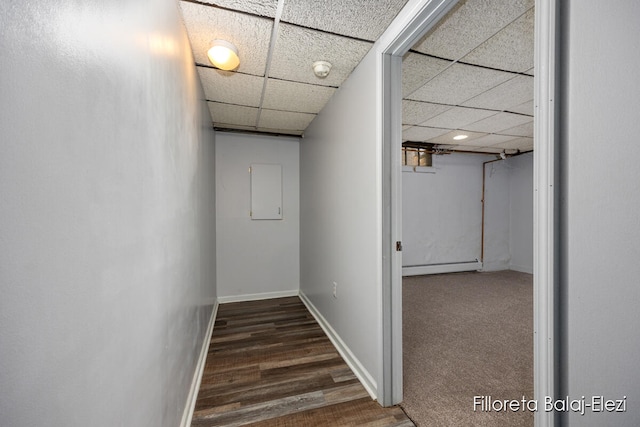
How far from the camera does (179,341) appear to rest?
4.49ft

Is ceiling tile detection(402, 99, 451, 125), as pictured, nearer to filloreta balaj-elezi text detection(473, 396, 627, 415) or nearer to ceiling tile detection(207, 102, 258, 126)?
ceiling tile detection(207, 102, 258, 126)

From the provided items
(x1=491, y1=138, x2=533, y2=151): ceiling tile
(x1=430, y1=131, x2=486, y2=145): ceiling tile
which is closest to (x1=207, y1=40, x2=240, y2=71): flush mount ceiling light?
(x1=430, y1=131, x2=486, y2=145): ceiling tile

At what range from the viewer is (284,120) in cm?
312

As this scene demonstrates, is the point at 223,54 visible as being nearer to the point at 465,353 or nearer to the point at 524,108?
the point at 465,353

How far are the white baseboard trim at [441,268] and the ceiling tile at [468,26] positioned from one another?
3.74m

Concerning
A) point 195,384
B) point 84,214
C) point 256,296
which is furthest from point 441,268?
point 84,214

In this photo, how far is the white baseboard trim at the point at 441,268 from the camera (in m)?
4.75

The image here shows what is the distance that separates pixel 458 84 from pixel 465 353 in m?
2.42

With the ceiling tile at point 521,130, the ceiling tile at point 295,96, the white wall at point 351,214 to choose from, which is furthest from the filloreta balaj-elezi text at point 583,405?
the ceiling tile at point 521,130

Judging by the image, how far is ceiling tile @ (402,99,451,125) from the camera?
2750mm

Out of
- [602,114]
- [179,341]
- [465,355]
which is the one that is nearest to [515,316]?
[465,355]

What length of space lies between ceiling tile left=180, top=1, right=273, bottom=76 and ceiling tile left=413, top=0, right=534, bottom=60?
3.46 ft

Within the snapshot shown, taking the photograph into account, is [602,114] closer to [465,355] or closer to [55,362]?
[55,362]

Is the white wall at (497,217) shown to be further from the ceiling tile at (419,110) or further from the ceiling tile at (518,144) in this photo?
the ceiling tile at (419,110)
